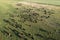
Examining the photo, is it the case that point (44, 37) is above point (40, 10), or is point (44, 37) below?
below

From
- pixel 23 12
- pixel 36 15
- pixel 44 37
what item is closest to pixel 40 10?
pixel 36 15

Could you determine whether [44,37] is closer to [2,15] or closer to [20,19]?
[20,19]

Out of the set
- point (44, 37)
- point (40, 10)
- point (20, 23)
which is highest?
point (40, 10)

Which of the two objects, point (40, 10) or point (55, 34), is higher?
point (40, 10)

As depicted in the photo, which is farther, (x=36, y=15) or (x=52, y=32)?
(x=36, y=15)

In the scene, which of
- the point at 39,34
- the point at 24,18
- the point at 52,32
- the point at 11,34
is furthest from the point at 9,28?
the point at 52,32

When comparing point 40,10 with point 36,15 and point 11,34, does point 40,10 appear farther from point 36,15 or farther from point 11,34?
point 11,34
